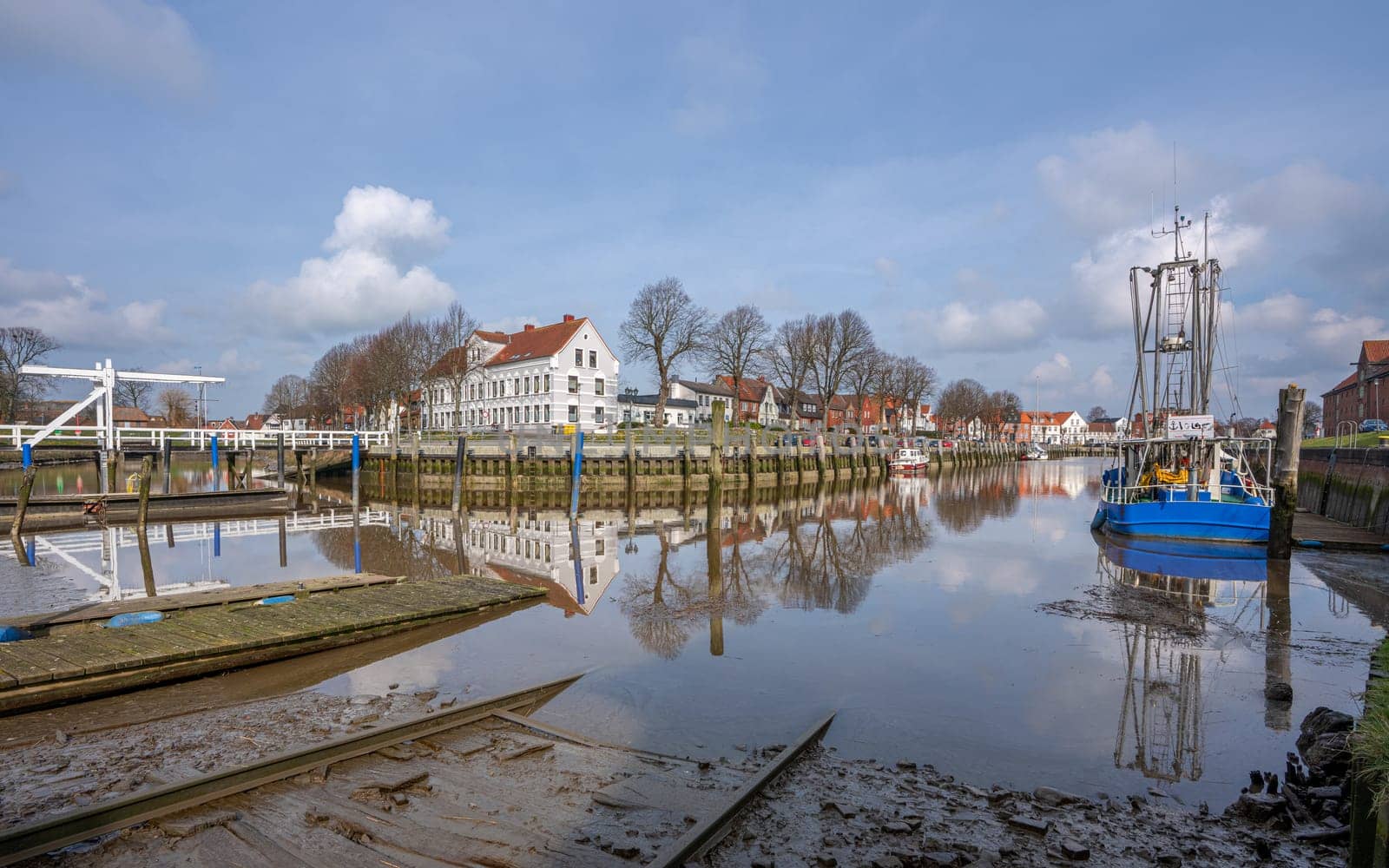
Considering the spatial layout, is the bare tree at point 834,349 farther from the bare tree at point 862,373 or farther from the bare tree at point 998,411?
the bare tree at point 998,411

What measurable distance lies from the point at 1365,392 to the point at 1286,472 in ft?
205

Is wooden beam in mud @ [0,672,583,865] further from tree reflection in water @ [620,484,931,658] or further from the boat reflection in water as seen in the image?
the boat reflection in water

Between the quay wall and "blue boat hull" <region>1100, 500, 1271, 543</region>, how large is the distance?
14.3ft

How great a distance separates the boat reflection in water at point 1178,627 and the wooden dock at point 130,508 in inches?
1113

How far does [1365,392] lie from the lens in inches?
2434

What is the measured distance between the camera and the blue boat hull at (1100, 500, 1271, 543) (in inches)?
740

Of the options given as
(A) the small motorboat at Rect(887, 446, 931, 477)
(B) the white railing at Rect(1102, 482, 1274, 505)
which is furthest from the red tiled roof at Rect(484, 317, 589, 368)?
(B) the white railing at Rect(1102, 482, 1274, 505)

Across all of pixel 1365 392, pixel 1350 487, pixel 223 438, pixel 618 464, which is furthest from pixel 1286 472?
pixel 1365 392

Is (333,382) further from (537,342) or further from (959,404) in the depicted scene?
(959,404)

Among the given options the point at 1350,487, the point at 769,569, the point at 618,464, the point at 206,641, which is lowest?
the point at 769,569

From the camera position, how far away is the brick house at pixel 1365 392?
5825 cm

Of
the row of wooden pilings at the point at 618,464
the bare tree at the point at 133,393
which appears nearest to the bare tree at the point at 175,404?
the bare tree at the point at 133,393

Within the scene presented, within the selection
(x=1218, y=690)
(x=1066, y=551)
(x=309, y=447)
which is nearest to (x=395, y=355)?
(x=309, y=447)

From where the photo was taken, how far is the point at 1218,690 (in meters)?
8.41
